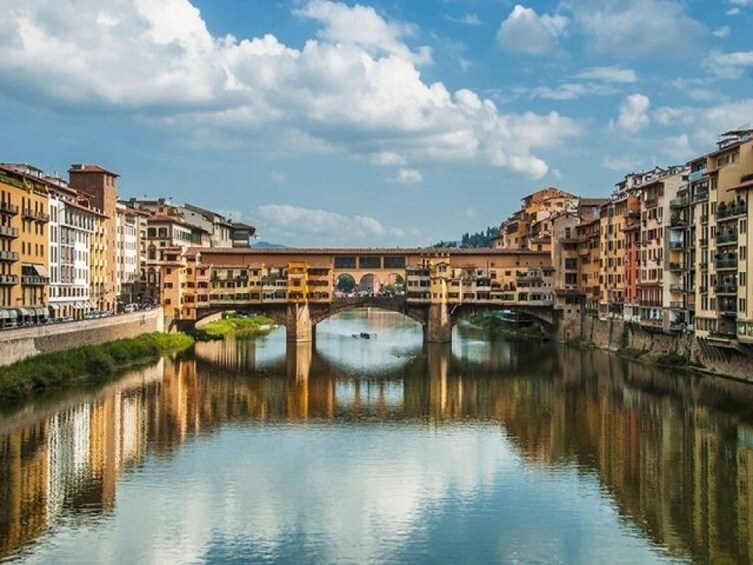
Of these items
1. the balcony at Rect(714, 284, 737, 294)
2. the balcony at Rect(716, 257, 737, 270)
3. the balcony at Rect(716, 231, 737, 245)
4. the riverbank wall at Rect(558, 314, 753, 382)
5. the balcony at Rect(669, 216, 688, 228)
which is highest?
the balcony at Rect(669, 216, 688, 228)

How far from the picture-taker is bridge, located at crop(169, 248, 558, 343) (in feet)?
220

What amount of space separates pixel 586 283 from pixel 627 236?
28.5 ft

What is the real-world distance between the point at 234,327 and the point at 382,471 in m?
54.9

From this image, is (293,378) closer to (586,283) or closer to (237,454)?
(237,454)

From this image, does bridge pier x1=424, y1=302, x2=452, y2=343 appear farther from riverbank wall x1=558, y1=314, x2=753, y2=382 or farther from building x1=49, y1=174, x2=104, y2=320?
building x1=49, y1=174, x2=104, y2=320

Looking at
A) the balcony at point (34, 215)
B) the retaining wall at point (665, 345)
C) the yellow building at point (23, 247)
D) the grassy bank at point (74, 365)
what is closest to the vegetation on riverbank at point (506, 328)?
the retaining wall at point (665, 345)

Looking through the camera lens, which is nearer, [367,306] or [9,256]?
[9,256]

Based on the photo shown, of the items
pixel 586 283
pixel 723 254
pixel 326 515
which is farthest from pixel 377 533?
pixel 586 283

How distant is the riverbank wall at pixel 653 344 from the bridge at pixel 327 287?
10.3 ft

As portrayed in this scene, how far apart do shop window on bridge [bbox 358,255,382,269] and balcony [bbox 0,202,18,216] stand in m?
29.3

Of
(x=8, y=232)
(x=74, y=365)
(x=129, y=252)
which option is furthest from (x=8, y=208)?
(x=129, y=252)

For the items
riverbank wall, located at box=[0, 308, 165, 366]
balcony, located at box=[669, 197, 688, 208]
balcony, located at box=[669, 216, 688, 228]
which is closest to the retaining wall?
balcony, located at box=[669, 216, 688, 228]

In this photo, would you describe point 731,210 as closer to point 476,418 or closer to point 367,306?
point 476,418

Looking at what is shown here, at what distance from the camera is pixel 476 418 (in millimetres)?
36250
